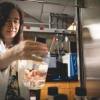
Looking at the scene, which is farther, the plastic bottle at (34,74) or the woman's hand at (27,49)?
the plastic bottle at (34,74)

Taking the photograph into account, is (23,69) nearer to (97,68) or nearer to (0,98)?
(0,98)

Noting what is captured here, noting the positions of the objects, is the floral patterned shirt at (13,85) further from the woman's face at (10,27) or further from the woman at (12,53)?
the woman's face at (10,27)

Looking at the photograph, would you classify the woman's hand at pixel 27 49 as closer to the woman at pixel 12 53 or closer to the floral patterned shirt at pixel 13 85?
the woman at pixel 12 53

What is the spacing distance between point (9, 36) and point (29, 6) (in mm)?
2215

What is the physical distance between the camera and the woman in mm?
517

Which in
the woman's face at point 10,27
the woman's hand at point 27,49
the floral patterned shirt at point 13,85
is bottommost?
the floral patterned shirt at point 13,85

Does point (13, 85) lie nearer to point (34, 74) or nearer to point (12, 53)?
point (34, 74)

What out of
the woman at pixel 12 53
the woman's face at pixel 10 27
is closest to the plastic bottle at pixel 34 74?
the woman at pixel 12 53

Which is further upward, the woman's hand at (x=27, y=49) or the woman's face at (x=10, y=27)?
the woman's face at (x=10, y=27)

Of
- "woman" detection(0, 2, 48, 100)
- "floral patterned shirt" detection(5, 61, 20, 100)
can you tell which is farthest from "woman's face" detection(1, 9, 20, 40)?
"floral patterned shirt" detection(5, 61, 20, 100)

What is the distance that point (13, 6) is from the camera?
0.73 m

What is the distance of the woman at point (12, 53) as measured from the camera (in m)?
0.52

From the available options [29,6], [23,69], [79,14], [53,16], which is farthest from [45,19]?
[23,69]

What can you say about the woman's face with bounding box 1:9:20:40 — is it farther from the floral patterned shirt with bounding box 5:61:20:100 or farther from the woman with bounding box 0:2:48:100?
the floral patterned shirt with bounding box 5:61:20:100
